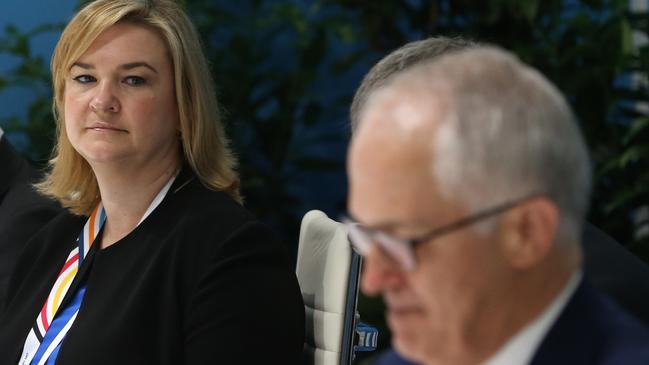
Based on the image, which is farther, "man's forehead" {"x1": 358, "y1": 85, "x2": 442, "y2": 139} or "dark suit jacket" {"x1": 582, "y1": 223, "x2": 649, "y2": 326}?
"dark suit jacket" {"x1": 582, "y1": 223, "x2": 649, "y2": 326}

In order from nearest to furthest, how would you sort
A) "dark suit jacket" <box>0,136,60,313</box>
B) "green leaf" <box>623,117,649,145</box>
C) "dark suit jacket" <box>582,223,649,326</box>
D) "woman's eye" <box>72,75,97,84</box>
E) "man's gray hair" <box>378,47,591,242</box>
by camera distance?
"man's gray hair" <box>378,47,591,242</box>
"dark suit jacket" <box>582,223,649,326</box>
"woman's eye" <box>72,75,97,84</box>
"dark suit jacket" <box>0,136,60,313</box>
"green leaf" <box>623,117,649,145</box>

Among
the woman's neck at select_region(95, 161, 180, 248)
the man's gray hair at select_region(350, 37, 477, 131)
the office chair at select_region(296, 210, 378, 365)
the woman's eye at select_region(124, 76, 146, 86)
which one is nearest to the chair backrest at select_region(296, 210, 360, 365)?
the office chair at select_region(296, 210, 378, 365)

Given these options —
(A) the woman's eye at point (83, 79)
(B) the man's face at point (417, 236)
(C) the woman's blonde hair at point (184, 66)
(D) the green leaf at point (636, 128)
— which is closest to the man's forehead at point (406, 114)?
(B) the man's face at point (417, 236)

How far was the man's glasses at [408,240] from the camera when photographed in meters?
1.10

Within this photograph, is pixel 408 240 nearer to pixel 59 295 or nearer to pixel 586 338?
pixel 586 338

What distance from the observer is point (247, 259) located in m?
2.06

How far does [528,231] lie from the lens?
111 cm

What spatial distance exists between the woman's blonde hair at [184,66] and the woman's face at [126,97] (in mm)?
22

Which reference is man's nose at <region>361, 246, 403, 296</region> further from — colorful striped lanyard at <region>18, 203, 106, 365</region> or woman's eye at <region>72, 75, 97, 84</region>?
woman's eye at <region>72, 75, 97, 84</region>

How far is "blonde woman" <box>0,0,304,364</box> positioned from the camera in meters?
2.04

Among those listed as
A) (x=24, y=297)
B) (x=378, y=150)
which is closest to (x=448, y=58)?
(x=378, y=150)

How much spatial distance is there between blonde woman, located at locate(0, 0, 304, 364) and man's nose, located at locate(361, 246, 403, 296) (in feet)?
2.90

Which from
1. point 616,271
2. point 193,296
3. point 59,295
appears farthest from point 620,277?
point 59,295

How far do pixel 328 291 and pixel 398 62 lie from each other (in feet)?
1.48
